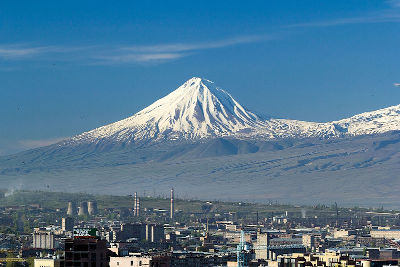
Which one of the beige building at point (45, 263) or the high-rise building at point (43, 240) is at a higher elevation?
the high-rise building at point (43, 240)

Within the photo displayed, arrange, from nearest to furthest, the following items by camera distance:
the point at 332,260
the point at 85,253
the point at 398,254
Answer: the point at 85,253, the point at 332,260, the point at 398,254

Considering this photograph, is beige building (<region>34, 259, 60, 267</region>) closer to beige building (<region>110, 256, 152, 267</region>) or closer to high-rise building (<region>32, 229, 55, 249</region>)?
beige building (<region>110, 256, 152, 267</region>)

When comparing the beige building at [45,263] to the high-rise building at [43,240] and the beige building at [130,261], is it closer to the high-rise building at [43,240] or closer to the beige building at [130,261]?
the beige building at [130,261]

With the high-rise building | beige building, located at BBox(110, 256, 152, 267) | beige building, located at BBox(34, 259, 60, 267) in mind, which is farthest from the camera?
the high-rise building

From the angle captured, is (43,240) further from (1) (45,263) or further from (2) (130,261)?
(2) (130,261)

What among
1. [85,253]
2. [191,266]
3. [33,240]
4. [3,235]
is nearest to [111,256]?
[85,253]

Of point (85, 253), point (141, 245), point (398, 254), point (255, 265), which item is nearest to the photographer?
point (85, 253)

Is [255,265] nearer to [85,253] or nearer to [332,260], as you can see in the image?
[332,260]

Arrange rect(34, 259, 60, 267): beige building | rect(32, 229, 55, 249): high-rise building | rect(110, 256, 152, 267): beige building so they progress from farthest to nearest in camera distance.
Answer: rect(32, 229, 55, 249): high-rise building → rect(34, 259, 60, 267): beige building → rect(110, 256, 152, 267): beige building

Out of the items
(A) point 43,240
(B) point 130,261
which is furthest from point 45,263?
(A) point 43,240

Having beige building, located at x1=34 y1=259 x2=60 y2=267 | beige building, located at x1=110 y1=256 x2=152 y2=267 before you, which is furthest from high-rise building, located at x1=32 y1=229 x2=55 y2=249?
beige building, located at x1=110 y1=256 x2=152 y2=267

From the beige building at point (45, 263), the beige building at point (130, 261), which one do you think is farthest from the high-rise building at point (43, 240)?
the beige building at point (130, 261)
